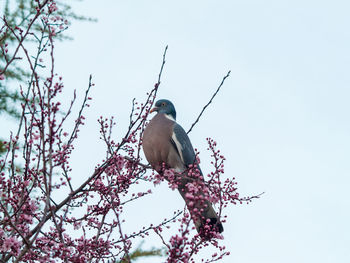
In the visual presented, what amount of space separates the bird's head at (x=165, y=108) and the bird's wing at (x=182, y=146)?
49 centimetres

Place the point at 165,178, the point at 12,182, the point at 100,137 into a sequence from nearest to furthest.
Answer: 1. the point at 12,182
2. the point at 100,137
3. the point at 165,178

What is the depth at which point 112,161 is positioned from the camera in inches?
123

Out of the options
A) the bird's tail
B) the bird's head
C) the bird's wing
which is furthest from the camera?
the bird's head

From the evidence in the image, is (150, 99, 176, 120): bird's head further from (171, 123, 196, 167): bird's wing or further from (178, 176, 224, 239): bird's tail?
(178, 176, 224, 239): bird's tail

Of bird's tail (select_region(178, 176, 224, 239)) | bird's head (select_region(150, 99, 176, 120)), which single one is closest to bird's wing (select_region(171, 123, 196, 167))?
bird's head (select_region(150, 99, 176, 120))

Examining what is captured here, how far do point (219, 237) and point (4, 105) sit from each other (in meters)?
8.11

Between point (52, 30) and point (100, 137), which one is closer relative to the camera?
point (52, 30)

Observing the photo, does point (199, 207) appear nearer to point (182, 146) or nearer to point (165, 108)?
point (182, 146)

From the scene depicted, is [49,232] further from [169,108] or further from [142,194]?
[169,108]

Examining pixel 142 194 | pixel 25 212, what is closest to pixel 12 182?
pixel 25 212

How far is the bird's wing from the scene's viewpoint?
15.9 ft

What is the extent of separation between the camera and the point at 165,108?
5.47 m

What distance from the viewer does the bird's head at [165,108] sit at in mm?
5452

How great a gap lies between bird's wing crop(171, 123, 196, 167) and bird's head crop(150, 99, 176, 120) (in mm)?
488
